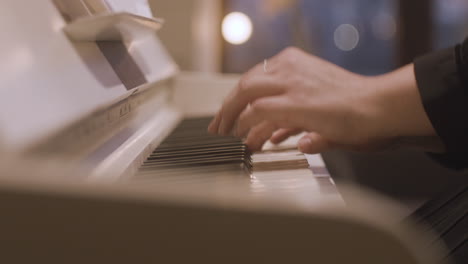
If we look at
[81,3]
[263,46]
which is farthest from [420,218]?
[263,46]

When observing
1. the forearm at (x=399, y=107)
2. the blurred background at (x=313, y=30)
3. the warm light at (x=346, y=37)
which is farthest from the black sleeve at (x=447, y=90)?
the warm light at (x=346, y=37)

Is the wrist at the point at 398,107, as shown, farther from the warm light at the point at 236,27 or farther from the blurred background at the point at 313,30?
the warm light at the point at 236,27

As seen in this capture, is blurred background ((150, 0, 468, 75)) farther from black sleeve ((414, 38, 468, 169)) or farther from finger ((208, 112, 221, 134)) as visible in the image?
black sleeve ((414, 38, 468, 169))

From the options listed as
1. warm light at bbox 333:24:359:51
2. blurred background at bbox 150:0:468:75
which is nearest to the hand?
blurred background at bbox 150:0:468:75

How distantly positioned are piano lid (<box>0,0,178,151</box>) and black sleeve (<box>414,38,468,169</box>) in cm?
41

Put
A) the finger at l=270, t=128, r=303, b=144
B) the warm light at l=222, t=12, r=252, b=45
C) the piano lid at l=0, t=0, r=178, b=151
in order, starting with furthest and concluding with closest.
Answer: the warm light at l=222, t=12, r=252, b=45, the finger at l=270, t=128, r=303, b=144, the piano lid at l=0, t=0, r=178, b=151

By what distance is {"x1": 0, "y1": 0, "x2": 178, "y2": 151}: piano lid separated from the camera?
0.40m

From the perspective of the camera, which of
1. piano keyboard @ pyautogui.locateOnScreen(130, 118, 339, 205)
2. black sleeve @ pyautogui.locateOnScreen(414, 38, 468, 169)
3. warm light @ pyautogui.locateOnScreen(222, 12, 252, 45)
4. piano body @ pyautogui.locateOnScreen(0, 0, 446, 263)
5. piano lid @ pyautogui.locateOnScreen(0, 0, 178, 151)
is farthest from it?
warm light @ pyautogui.locateOnScreen(222, 12, 252, 45)

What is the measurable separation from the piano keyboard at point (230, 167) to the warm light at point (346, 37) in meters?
3.01

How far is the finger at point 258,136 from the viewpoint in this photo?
774 mm

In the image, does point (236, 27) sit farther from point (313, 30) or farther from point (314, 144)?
point (314, 144)

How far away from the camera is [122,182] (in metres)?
0.30

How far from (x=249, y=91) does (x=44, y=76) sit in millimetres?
350

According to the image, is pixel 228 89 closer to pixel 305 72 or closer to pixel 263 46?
pixel 305 72
